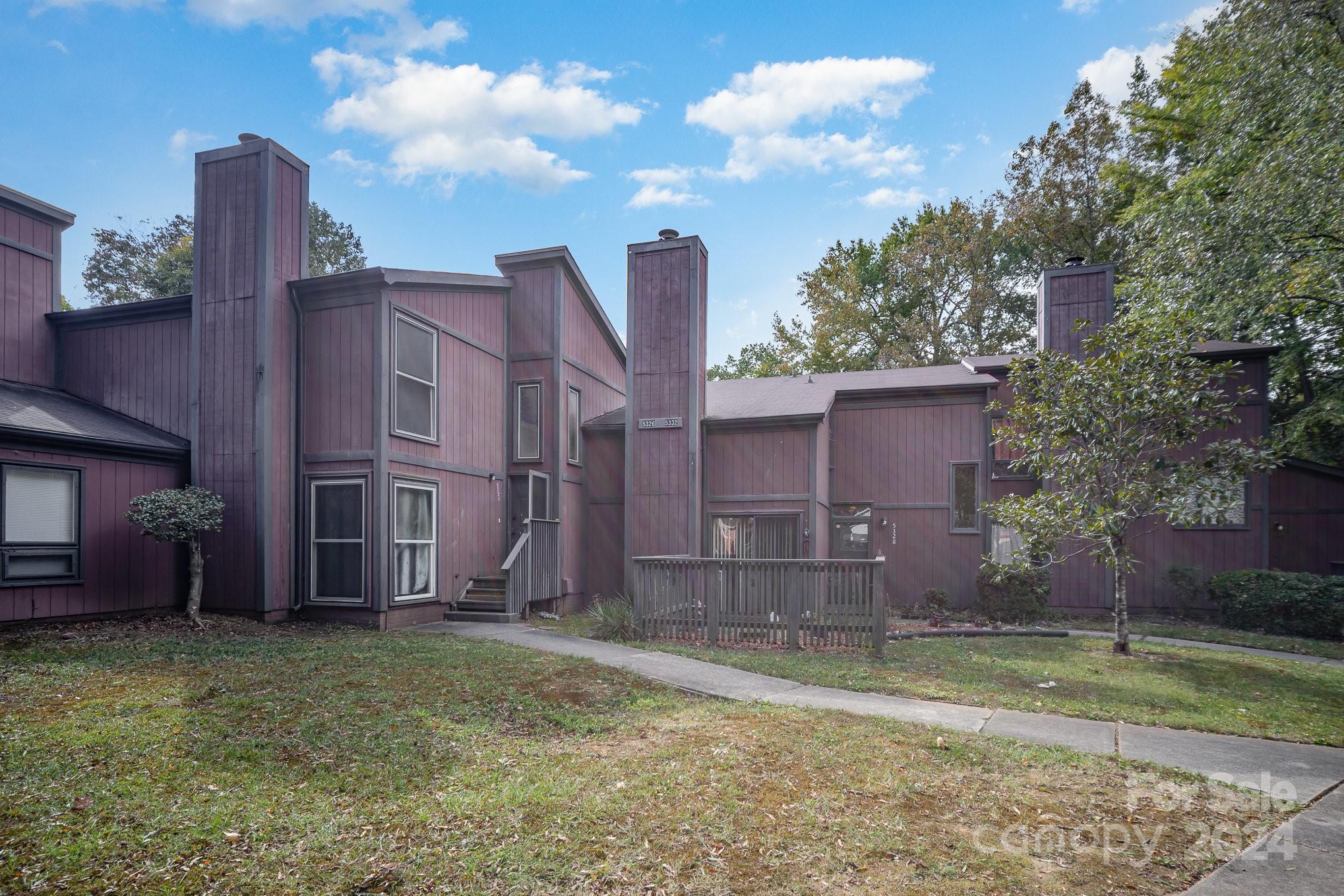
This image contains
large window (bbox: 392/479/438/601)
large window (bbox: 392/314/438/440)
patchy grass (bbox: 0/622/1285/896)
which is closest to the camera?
patchy grass (bbox: 0/622/1285/896)

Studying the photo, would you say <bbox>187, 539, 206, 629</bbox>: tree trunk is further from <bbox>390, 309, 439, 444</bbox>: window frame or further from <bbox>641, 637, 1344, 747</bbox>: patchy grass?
<bbox>641, 637, 1344, 747</bbox>: patchy grass

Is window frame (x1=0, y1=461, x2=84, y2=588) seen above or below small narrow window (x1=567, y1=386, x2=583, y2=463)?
below

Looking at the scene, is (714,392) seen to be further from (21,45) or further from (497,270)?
(21,45)

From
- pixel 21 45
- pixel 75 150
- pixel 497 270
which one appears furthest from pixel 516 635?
pixel 75 150

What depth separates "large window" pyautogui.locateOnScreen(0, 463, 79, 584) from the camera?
9.41m

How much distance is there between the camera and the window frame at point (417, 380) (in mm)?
11109

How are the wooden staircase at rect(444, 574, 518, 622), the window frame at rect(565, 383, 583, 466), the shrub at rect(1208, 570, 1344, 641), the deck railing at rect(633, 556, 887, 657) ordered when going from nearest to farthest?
the deck railing at rect(633, 556, 887, 657) → the shrub at rect(1208, 570, 1344, 641) → the wooden staircase at rect(444, 574, 518, 622) → the window frame at rect(565, 383, 583, 466)

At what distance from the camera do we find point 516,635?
10.0 m

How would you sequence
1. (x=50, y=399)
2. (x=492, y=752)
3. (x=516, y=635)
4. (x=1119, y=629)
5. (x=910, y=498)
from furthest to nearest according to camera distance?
1. (x=910, y=498)
2. (x=50, y=399)
3. (x=516, y=635)
4. (x=1119, y=629)
5. (x=492, y=752)

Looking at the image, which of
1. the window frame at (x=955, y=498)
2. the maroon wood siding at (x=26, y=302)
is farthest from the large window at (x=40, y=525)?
the window frame at (x=955, y=498)

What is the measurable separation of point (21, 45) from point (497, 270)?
8.46 m

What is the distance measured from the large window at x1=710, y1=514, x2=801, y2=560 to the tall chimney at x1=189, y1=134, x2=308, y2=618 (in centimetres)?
784

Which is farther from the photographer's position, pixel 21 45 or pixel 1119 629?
pixel 21 45

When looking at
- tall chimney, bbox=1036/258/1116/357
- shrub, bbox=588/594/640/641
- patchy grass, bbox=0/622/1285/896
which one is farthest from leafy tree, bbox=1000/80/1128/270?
patchy grass, bbox=0/622/1285/896
